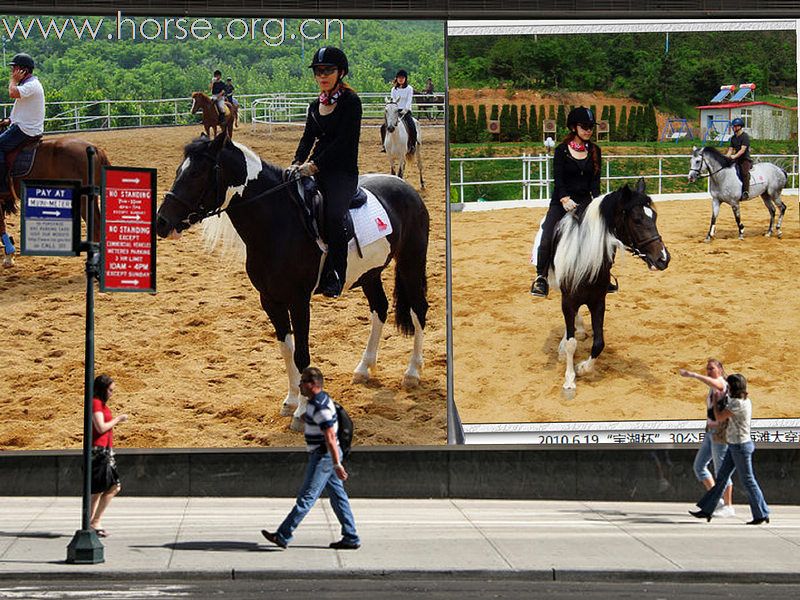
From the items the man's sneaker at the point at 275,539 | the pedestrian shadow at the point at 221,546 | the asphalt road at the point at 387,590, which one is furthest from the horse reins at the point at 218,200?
the asphalt road at the point at 387,590

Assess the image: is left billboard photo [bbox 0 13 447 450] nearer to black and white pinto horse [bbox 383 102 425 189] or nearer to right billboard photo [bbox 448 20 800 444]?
black and white pinto horse [bbox 383 102 425 189]

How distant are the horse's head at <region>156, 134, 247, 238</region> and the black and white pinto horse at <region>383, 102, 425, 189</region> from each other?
6.90ft

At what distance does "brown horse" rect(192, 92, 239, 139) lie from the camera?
19.6 metres

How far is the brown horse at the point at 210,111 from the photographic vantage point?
1959 centimetres

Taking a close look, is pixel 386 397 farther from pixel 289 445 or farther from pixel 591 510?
pixel 591 510

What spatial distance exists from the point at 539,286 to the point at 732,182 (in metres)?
3.27

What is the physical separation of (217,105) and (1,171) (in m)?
3.19

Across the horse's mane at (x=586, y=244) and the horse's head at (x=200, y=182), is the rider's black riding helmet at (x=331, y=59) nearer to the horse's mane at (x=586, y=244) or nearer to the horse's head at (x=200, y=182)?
the horse's head at (x=200, y=182)

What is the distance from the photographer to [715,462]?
17422 millimetres

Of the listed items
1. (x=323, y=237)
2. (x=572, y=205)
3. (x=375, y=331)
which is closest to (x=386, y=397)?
(x=375, y=331)

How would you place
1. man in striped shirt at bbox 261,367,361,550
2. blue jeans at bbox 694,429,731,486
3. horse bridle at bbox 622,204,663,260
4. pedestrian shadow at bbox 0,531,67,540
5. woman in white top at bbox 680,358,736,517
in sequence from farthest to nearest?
horse bridle at bbox 622,204,663,260, blue jeans at bbox 694,429,731,486, woman in white top at bbox 680,358,736,517, pedestrian shadow at bbox 0,531,67,540, man in striped shirt at bbox 261,367,361,550

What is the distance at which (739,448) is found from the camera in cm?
1709

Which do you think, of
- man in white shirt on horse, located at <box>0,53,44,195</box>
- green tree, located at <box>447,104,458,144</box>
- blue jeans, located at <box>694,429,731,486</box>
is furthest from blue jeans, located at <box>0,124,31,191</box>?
blue jeans, located at <box>694,429,731,486</box>

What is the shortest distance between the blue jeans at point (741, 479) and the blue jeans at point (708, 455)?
9cm
